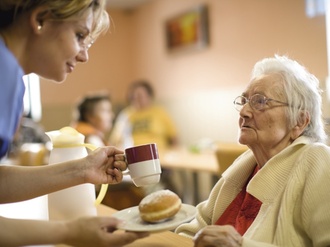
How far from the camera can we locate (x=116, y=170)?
138 centimetres

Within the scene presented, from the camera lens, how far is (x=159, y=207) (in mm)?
1146

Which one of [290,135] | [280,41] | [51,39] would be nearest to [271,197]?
[290,135]

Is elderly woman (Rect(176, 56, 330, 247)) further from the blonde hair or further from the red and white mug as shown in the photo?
the blonde hair

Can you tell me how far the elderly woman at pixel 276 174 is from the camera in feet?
4.01

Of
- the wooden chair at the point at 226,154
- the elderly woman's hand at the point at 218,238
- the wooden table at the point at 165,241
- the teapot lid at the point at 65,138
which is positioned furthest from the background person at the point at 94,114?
the elderly woman's hand at the point at 218,238

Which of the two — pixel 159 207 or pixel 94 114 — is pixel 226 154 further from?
pixel 94 114

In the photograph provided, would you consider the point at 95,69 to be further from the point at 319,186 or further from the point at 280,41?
the point at 319,186

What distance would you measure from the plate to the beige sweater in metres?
0.17

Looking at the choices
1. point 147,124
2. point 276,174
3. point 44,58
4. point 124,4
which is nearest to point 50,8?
point 44,58

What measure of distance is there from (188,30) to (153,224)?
443 cm

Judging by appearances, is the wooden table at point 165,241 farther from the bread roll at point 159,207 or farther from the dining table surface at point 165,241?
the bread roll at point 159,207

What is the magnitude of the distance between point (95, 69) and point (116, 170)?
5.51m

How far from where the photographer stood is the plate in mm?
1063

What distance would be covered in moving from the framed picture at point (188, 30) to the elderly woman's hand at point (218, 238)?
4.11 m
